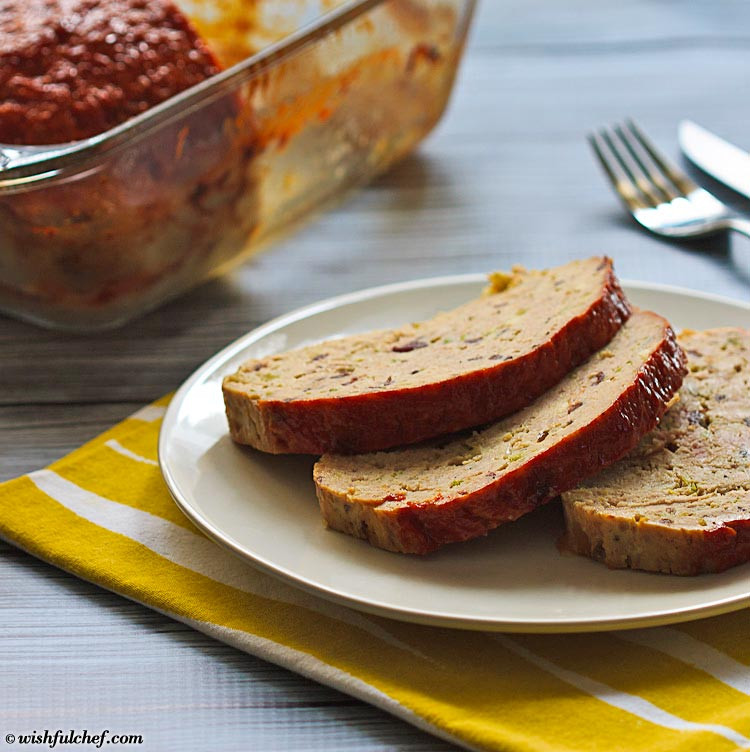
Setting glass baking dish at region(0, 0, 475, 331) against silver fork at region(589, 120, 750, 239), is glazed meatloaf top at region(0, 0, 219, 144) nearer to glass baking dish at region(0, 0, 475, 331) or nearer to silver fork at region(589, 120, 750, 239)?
glass baking dish at region(0, 0, 475, 331)

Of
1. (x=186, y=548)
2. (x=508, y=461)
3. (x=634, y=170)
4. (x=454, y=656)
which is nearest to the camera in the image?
(x=454, y=656)

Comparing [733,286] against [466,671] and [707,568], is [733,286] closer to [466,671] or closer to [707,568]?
[707,568]

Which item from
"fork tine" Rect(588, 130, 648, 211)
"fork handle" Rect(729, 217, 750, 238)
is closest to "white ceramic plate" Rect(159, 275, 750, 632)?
"fork handle" Rect(729, 217, 750, 238)

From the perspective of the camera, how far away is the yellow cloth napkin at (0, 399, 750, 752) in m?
1.58

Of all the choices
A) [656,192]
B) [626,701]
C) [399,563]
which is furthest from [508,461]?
[656,192]

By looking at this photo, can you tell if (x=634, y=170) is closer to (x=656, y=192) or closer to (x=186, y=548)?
(x=656, y=192)

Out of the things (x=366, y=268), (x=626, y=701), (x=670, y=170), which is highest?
→ (x=670, y=170)

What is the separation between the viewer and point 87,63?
284cm

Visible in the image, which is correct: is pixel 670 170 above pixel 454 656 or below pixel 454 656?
above

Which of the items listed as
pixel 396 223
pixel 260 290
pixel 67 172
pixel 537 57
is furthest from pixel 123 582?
pixel 537 57

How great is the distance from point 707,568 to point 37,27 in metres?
2.29

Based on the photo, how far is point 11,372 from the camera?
2879 mm

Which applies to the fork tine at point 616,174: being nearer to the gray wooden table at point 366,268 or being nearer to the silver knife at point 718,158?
the gray wooden table at point 366,268

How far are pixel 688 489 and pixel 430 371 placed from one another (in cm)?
58
